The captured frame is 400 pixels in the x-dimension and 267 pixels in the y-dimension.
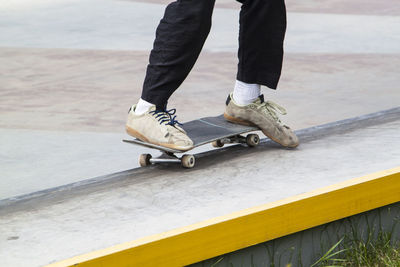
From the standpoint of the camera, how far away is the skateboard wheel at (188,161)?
2.81 meters

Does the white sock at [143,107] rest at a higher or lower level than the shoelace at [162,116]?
higher

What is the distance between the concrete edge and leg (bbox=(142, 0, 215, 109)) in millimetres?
298

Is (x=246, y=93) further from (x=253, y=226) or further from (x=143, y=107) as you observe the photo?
(x=253, y=226)

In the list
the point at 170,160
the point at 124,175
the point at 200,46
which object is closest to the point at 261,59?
the point at 200,46

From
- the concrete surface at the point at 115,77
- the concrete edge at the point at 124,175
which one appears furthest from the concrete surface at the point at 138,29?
the concrete edge at the point at 124,175

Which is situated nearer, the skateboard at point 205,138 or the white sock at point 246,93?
the skateboard at point 205,138

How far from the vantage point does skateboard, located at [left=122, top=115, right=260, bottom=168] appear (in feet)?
9.32

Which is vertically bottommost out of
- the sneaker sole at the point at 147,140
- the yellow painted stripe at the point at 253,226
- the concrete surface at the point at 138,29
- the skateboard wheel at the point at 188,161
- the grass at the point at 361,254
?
the grass at the point at 361,254

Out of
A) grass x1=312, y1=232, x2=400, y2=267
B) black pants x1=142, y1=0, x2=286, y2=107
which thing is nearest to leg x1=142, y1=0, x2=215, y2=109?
black pants x1=142, y1=0, x2=286, y2=107

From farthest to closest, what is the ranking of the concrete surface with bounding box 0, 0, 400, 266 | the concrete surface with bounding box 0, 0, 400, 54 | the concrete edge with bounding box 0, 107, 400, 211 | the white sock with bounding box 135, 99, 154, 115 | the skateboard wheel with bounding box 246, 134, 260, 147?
the concrete surface with bounding box 0, 0, 400, 54 → the skateboard wheel with bounding box 246, 134, 260, 147 → the white sock with bounding box 135, 99, 154, 115 → the concrete edge with bounding box 0, 107, 400, 211 → the concrete surface with bounding box 0, 0, 400, 266

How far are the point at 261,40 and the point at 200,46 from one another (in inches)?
12.1

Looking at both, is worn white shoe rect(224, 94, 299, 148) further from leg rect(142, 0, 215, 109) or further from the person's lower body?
leg rect(142, 0, 215, 109)

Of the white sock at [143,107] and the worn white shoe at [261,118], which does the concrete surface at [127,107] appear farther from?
the white sock at [143,107]

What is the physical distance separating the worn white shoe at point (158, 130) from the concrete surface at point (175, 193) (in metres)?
0.10
